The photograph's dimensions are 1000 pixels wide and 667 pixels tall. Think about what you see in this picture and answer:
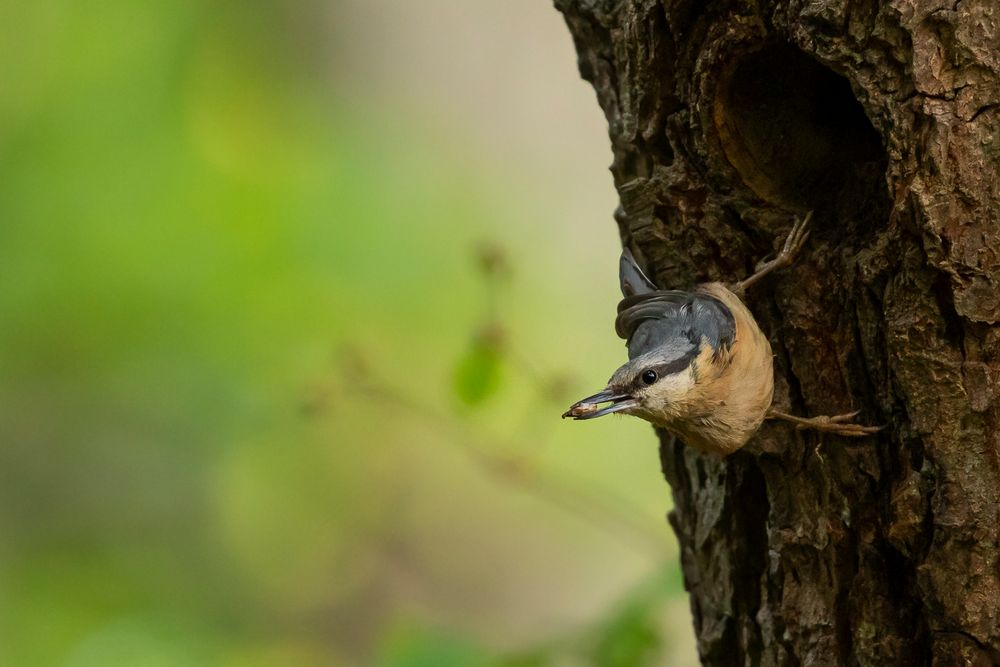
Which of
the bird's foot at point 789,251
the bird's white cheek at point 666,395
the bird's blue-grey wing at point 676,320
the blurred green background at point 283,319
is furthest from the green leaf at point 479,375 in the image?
the blurred green background at point 283,319

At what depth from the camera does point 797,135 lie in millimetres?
2430

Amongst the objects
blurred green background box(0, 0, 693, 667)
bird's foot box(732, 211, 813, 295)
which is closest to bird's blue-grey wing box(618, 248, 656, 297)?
bird's foot box(732, 211, 813, 295)

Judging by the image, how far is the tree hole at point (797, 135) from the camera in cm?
233

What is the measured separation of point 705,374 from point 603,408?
253 millimetres

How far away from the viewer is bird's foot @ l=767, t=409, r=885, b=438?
2.21 m

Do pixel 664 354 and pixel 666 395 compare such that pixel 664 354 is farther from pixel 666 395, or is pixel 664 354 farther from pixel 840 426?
pixel 840 426

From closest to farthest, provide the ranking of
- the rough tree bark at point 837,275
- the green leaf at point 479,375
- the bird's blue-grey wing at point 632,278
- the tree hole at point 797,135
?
the rough tree bark at point 837,275, the tree hole at point 797,135, the bird's blue-grey wing at point 632,278, the green leaf at point 479,375

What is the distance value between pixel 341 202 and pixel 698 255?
3392 millimetres

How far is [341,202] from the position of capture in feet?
18.2

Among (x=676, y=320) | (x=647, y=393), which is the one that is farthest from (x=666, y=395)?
(x=676, y=320)

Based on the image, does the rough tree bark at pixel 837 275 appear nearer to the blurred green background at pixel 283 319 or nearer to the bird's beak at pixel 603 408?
the bird's beak at pixel 603 408

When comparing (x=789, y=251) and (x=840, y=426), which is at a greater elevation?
(x=789, y=251)

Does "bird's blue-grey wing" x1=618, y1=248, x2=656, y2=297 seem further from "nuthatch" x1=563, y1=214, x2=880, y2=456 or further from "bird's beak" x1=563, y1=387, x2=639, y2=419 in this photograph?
"bird's beak" x1=563, y1=387, x2=639, y2=419

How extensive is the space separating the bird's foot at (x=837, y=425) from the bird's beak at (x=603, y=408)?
340 millimetres
